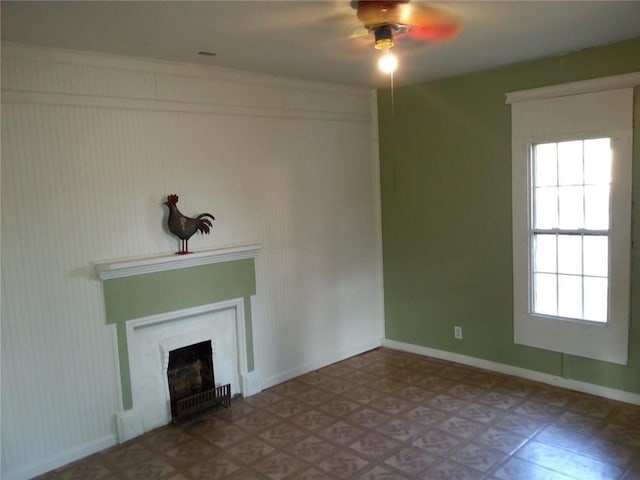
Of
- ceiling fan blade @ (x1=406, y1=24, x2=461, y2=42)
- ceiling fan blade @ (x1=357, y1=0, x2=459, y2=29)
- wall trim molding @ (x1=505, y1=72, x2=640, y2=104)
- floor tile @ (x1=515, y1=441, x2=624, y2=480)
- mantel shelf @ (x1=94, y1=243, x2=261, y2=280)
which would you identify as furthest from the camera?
wall trim molding @ (x1=505, y1=72, x2=640, y2=104)

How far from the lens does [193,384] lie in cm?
398

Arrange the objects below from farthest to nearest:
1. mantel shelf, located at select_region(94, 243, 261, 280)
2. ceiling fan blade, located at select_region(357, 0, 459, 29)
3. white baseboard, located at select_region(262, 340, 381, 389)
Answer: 1. white baseboard, located at select_region(262, 340, 381, 389)
2. mantel shelf, located at select_region(94, 243, 261, 280)
3. ceiling fan blade, located at select_region(357, 0, 459, 29)

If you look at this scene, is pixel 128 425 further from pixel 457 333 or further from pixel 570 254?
pixel 570 254

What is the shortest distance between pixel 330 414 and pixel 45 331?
201 centimetres

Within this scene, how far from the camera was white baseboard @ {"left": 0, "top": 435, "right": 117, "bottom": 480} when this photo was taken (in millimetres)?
3086

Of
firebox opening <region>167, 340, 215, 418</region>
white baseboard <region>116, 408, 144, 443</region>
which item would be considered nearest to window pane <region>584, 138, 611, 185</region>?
firebox opening <region>167, 340, 215, 418</region>

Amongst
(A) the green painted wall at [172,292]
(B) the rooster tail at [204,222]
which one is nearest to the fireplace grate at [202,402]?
(A) the green painted wall at [172,292]

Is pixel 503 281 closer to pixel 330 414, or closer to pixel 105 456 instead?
pixel 330 414

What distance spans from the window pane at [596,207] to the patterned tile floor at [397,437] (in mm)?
1312

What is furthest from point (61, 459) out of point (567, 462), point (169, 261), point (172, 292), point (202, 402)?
point (567, 462)

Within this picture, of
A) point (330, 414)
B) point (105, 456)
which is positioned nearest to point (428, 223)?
point (330, 414)

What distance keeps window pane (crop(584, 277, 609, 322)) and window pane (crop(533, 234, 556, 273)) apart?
0.28m

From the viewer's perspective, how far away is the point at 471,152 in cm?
443

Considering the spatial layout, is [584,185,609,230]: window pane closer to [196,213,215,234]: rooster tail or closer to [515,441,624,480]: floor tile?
[515,441,624,480]: floor tile
